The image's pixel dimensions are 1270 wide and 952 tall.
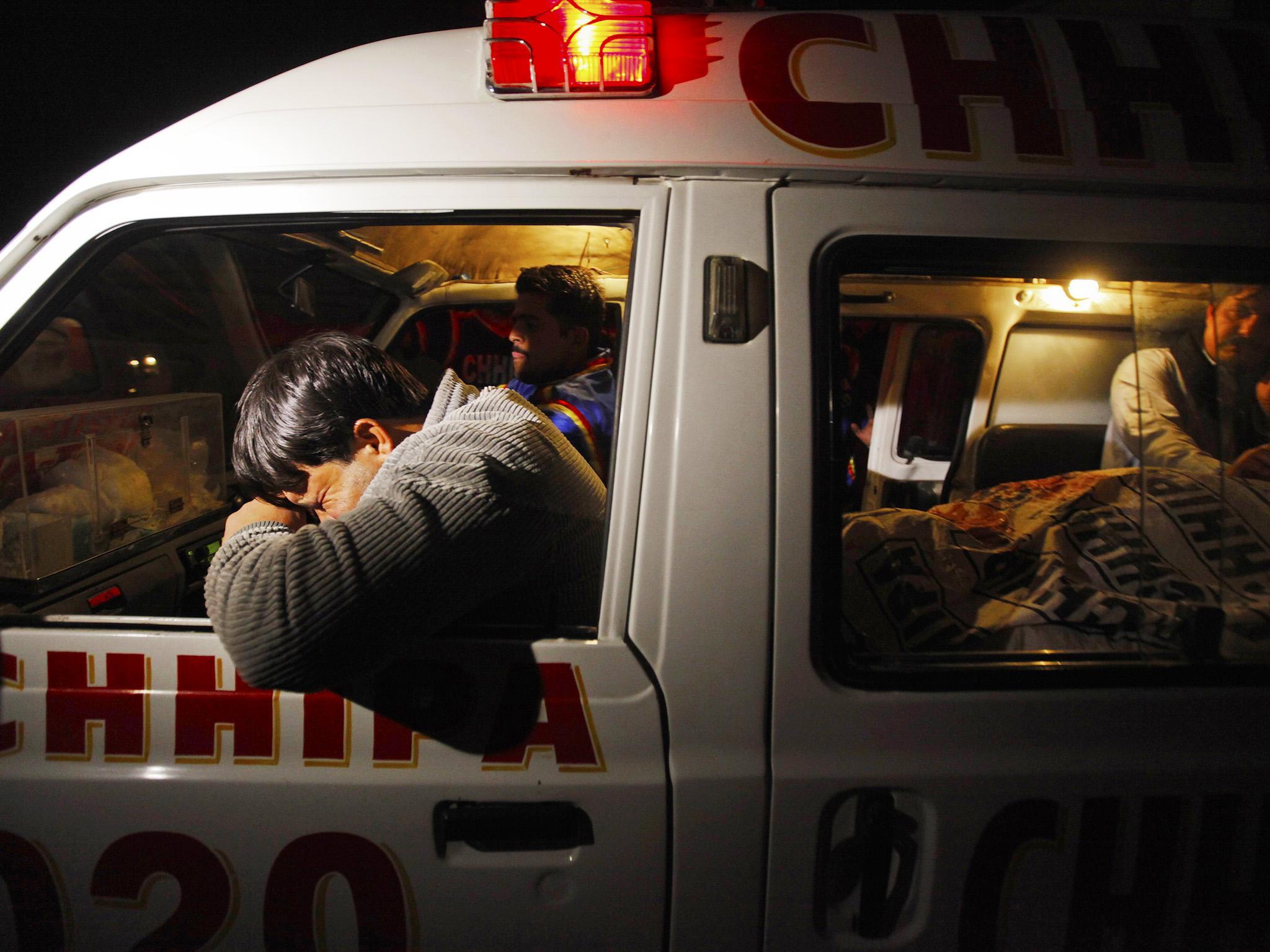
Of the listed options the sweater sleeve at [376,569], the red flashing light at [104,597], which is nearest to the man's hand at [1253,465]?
the sweater sleeve at [376,569]

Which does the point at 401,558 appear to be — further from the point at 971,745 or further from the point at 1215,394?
the point at 1215,394

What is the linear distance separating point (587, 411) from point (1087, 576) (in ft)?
3.97

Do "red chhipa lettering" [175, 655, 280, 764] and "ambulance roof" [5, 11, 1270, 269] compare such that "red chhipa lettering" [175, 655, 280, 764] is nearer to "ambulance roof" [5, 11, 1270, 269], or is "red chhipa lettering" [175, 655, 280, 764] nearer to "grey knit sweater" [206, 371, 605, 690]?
"grey knit sweater" [206, 371, 605, 690]

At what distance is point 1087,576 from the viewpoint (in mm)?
1459

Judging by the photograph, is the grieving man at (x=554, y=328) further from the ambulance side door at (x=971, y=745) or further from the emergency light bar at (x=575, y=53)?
the ambulance side door at (x=971, y=745)

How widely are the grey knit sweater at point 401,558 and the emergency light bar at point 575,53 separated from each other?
0.56 metres

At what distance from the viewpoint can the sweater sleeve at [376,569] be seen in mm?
959

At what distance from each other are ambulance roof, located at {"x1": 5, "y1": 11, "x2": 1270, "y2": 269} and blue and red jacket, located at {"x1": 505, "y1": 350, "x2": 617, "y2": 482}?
669 millimetres

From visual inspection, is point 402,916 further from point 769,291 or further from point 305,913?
point 769,291

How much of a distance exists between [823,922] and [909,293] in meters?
2.45

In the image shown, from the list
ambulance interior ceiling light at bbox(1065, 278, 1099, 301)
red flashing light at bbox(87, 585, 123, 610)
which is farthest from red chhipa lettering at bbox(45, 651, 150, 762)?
ambulance interior ceiling light at bbox(1065, 278, 1099, 301)

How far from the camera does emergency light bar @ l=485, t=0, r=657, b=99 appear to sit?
115 centimetres

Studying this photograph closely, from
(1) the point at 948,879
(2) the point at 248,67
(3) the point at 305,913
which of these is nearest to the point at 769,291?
(1) the point at 948,879

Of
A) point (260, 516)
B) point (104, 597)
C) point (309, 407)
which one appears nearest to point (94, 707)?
point (260, 516)
